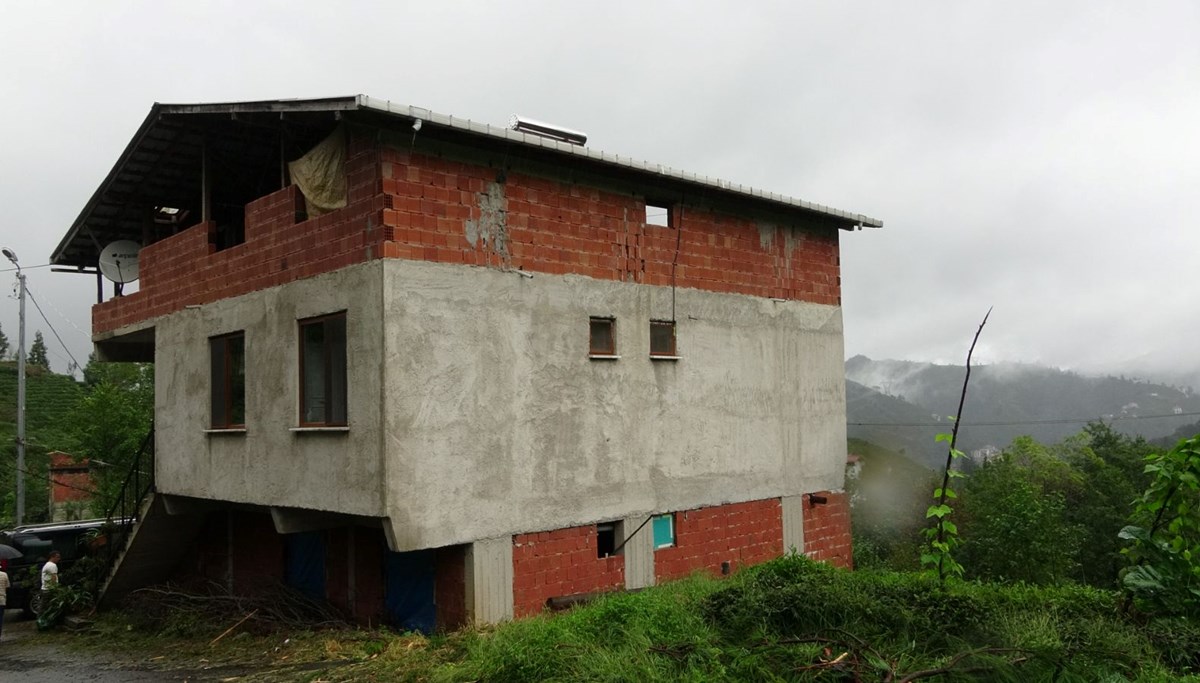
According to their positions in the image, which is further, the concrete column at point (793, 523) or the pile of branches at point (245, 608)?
the concrete column at point (793, 523)

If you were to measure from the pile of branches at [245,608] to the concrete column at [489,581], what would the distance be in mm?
2487

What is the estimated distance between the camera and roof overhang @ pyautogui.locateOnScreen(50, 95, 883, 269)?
1072 cm

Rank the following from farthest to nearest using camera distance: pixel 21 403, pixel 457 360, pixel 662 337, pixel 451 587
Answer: pixel 21 403
pixel 662 337
pixel 451 587
pixel 457 360

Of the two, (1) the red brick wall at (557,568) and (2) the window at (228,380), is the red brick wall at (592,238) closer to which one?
(1) the red brick wall at (557,568)

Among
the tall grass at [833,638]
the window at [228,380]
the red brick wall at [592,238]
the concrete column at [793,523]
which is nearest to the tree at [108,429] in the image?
the window at [228,380]

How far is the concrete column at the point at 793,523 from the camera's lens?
15.5 m

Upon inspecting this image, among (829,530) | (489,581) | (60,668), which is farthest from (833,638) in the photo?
(60,668)

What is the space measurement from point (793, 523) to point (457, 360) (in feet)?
24.4

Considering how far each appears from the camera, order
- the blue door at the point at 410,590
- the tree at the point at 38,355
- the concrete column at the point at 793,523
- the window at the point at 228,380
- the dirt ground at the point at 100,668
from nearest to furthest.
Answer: the dirt ground at the point at 100,668
the blue door at the point at 410,590
the window at the point at 228,380
the concrete column at the point at 793,523
the tree at the point at 38,355

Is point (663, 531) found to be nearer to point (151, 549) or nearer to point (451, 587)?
point (451, 587)

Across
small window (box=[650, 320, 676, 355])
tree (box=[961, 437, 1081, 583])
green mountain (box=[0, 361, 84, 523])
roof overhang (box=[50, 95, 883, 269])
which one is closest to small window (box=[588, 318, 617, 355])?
small window (box=[650, 320, 676, 355])

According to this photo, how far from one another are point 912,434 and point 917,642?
167475 mm

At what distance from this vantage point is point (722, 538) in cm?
1440

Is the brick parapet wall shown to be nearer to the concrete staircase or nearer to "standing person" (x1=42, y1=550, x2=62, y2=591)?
the concrete staircase
